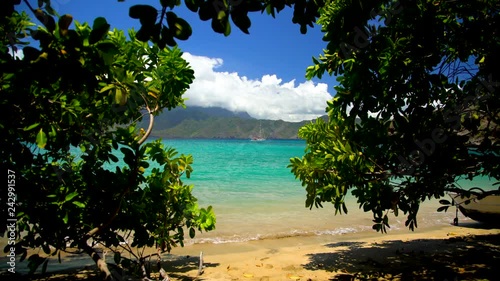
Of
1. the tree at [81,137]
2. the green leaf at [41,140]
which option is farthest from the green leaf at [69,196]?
the green leaf at [41,140]

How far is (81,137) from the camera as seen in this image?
2.76 metres

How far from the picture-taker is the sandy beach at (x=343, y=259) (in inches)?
230

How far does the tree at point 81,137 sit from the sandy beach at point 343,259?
8.35ft

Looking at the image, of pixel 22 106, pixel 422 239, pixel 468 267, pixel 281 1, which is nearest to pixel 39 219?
pixel 22 106

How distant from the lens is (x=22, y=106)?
204 centimetres

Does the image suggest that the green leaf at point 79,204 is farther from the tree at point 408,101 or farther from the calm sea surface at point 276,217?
the calm sea surface at point 276,217

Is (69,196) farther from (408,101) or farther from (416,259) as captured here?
(416,259)

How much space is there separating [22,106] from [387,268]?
6917mm

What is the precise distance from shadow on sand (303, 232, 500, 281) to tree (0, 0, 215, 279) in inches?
143

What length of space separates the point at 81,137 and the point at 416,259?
7543mm

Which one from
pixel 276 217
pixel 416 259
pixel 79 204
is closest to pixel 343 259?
pixel 416 259

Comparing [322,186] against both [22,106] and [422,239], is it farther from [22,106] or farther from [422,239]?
[422,239]

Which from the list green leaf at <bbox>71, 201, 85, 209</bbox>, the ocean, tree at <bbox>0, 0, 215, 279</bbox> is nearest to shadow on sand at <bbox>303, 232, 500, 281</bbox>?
the ocean

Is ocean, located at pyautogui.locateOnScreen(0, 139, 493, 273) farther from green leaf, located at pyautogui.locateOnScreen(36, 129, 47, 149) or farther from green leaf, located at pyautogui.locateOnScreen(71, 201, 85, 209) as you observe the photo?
green leaf, located at pyautogui.locateOnScreen(36, 129, 47, 149)
